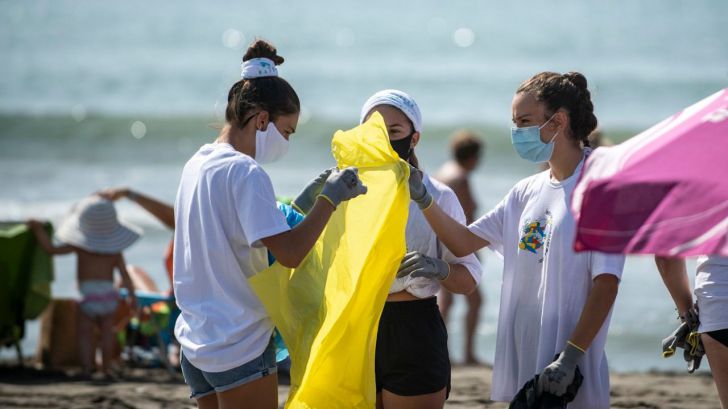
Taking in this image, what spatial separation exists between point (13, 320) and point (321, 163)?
1113 centimetres

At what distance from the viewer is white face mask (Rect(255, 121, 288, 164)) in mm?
3645

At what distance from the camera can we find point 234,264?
3527mm

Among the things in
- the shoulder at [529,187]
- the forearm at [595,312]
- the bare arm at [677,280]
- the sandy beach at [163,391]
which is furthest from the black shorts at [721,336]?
the sandy beach at [163,391]

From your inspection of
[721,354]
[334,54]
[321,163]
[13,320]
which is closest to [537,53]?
[334,54]

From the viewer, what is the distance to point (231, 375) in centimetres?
350

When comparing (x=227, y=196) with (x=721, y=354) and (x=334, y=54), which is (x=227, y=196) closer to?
(x=721, y=354)

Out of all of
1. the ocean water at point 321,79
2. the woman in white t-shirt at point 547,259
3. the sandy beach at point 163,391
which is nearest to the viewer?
the woman in white t-shirt at point 547,259

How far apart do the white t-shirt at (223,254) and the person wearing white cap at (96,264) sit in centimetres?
415

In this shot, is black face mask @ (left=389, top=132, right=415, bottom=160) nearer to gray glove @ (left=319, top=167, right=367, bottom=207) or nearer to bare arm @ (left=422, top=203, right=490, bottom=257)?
bare arm @ (left=422, top=203, right=490, bottom=257)

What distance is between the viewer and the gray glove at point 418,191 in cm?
387

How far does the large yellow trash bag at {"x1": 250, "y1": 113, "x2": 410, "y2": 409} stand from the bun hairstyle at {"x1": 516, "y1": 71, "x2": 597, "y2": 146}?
567 millimetres

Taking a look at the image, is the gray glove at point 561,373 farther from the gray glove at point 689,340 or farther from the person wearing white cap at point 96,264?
the person wearing white cap at point 96,264

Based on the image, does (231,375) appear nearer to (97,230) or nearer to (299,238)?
(299,238)

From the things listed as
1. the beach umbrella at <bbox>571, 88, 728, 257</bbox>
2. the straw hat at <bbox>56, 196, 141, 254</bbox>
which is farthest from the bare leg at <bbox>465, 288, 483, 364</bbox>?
the beach umbrella at <bbox>571, 88, 728, 257</bbox>
